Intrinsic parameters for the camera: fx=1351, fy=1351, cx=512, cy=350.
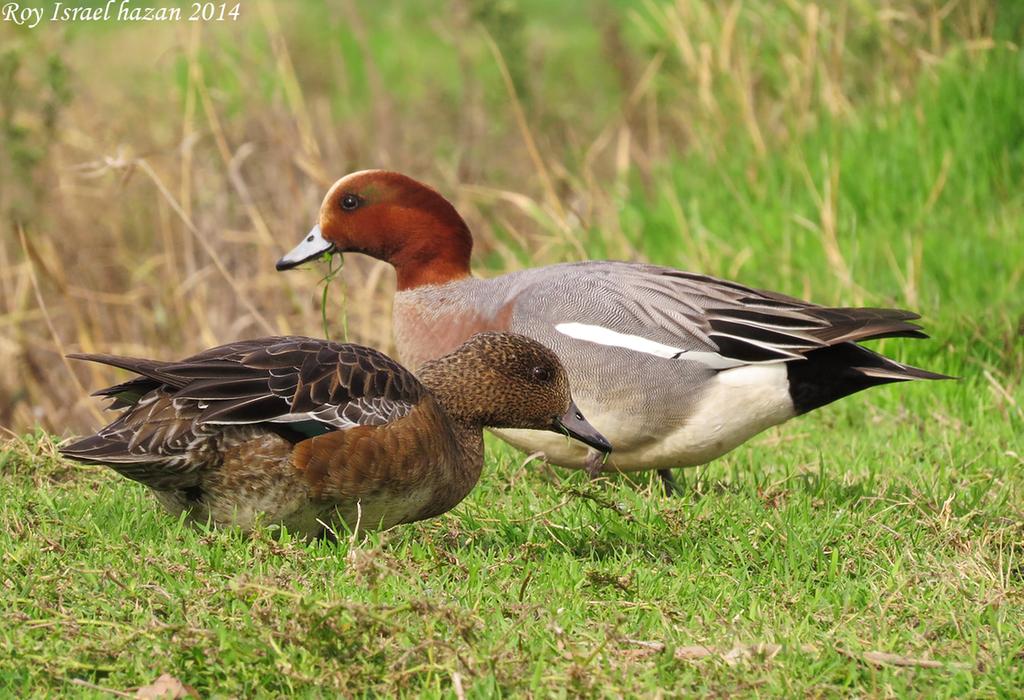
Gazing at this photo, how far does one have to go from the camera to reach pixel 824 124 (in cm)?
809

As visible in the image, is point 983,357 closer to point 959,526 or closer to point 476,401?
point 959,526

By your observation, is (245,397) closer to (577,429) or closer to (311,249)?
(577,429)

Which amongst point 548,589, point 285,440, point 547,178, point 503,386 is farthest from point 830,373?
point 547,178

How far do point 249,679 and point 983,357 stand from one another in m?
4.27

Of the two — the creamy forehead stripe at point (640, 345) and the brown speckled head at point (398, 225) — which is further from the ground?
the brown speckled head at point (398, 225)

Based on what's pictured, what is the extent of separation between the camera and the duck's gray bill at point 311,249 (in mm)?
5535

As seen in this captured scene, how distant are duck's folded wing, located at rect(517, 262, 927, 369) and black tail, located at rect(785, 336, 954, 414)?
0.06m

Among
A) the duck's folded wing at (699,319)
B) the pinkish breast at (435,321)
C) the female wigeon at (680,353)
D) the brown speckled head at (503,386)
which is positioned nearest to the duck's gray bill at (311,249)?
the pinkish breast at (435,321)

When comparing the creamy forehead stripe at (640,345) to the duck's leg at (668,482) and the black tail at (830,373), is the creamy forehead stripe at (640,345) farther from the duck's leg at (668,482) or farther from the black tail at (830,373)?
the duck's leg at (668,482)

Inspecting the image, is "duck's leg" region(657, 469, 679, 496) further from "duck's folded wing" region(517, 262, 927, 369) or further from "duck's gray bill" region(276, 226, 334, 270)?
"duck's gray bill" region(276, 226, 334, 270)

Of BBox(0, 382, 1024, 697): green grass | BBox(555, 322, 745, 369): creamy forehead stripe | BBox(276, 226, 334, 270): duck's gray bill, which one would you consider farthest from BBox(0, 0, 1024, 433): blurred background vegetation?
BBox(0, 382, 1024, 697): green grass

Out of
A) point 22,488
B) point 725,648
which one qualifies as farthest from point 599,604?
point 22,488

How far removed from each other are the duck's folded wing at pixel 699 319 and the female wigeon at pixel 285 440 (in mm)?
1107

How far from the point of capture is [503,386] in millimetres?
4039
